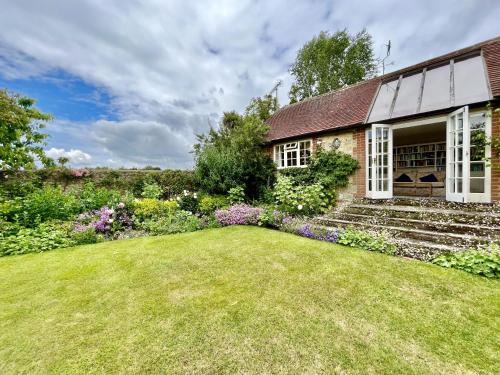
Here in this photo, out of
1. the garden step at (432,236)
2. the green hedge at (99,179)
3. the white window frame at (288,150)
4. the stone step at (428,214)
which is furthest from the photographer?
the white window frame at (288,150)

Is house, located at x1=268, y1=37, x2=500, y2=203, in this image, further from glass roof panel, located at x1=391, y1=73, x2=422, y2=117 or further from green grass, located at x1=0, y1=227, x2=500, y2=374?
green grass, located at x1=0, y1=227, x2=500, y2=374

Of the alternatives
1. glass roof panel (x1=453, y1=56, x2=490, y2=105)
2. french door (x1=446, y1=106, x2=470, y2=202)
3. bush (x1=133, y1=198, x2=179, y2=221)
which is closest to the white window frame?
french door (x1=446, y1=106, x2=470, y2=202)

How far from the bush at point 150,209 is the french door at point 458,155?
892cm

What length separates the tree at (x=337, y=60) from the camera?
18719 millimetres

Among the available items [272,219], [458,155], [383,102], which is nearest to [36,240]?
[272,219]

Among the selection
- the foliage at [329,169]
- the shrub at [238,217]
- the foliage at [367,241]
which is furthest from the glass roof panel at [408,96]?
the shrub at [238,217]

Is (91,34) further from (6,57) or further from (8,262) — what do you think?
(8,262)

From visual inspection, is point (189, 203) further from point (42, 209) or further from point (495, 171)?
point (495, 171)

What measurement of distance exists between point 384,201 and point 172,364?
7392 millimetres

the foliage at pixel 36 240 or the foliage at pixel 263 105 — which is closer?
the foliage at pixel 36 240

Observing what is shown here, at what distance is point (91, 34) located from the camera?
6.00 meters

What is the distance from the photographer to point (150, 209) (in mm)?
7730

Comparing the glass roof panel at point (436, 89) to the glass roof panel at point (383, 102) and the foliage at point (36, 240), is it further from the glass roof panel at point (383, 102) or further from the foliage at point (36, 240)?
the foliage at point (36, 240)

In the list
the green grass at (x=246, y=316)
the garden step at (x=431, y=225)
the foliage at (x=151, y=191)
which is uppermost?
the foliage at (x=151, y=191)
